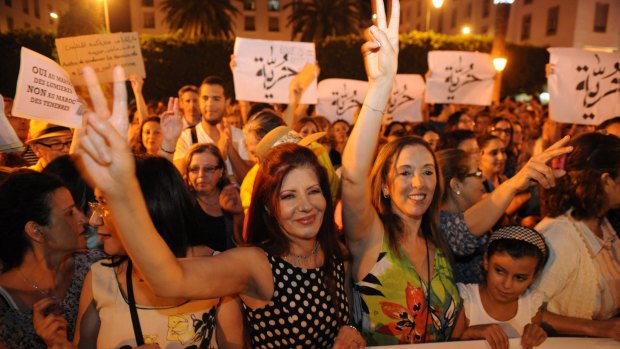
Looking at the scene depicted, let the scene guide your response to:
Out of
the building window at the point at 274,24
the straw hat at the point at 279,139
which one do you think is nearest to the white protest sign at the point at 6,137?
the straw hat at the point at 279,139

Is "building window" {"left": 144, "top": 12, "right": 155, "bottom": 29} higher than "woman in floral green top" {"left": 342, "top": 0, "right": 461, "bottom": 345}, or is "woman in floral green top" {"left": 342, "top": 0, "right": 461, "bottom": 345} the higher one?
"building window" {"left": 144, "top": 12, "right": 155, "bottom": 29}

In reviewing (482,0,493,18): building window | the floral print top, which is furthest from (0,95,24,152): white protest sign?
(482,0,493,18): building window

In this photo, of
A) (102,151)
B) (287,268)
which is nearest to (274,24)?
(287,268)

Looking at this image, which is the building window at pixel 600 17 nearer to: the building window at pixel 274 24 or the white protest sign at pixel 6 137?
the building window at pixel 274 24

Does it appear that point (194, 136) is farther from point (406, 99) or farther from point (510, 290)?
point (406, 99)

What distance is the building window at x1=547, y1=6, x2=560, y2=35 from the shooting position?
1400 inches

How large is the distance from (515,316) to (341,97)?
626 cm

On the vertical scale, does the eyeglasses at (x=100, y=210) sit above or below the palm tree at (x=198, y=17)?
below

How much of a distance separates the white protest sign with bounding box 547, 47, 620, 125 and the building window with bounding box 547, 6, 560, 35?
35.5m

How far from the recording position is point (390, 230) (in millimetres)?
2232

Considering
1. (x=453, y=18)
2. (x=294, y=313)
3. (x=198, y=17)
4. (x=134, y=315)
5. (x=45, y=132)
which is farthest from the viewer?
(x=453, y=18)

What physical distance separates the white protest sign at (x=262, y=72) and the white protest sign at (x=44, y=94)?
9.39 feet

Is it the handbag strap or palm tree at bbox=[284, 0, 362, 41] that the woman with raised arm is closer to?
the handbag strap

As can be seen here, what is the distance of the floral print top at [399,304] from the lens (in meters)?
2.14
